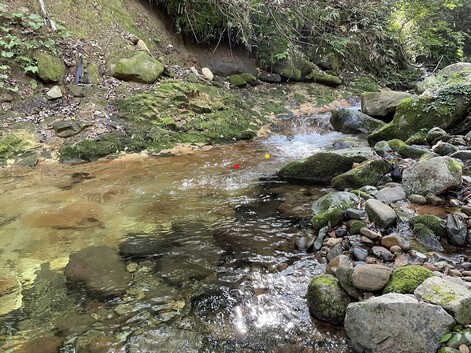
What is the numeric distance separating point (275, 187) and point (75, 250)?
3437 millimetres

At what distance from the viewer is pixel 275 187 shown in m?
6.38

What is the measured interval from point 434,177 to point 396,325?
2817 mm

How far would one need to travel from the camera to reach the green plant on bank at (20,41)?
8438 millimetres

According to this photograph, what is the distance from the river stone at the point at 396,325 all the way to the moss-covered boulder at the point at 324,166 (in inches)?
154

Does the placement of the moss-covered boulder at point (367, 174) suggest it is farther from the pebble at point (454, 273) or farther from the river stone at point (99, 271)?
the river stone at point (99, 271)

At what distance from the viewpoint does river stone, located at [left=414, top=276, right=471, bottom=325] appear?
250 cm

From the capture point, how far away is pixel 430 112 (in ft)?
26.1

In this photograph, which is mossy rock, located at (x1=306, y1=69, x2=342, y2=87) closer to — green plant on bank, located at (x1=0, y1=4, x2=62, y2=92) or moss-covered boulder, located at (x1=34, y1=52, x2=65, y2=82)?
moss-covered boulder, located at (x1=34, y1=52, x2=65, y2=82)

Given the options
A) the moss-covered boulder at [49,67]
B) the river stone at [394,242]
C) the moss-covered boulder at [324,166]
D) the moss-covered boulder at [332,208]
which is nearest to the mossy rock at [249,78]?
the moss-covered boulder at [49,67]

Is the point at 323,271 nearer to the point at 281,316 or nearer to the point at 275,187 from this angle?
the point at 281,316

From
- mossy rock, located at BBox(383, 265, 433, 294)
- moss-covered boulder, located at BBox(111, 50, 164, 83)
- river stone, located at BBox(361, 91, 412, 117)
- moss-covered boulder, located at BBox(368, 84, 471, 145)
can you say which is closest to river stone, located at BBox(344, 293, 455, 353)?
mossy rock, located at BBox(383, 265, 433, 294)

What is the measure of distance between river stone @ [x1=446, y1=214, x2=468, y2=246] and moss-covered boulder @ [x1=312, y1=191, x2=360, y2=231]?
46.6 inches

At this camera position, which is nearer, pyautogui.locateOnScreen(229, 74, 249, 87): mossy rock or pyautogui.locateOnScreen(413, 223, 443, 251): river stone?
pyautogui.locateOnScreen(413, 223, 443, 251): river stone

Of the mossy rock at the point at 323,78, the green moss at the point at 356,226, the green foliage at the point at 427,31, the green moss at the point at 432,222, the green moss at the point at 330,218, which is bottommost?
the mossy rock at the point at 323,78
